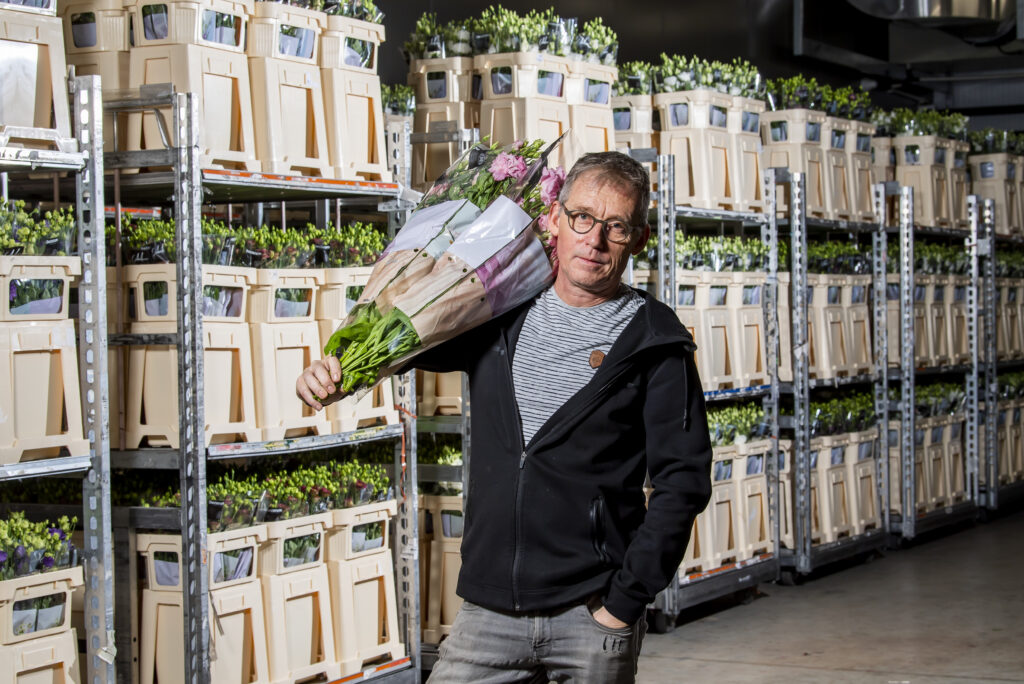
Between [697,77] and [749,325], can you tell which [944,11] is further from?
[749,325]

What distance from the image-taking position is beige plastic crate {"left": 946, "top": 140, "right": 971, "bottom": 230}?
10055 mm

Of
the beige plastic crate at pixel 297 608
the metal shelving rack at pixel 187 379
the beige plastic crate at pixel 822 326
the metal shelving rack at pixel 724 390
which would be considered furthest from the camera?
the beige plastic crate at pixel 822 326

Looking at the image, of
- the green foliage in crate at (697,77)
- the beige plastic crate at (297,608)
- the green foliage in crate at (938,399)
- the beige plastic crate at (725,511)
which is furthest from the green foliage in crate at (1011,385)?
the beige plastic crate at (297,608)

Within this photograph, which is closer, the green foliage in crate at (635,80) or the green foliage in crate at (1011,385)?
the green foliage in crate at (635,80)

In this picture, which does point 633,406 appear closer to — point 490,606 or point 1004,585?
point 490,606

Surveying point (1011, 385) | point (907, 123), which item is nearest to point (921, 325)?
point (907, 123)

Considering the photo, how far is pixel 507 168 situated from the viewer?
3.16 m

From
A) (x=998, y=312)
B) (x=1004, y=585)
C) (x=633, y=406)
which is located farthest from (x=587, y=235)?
(x=998, y=312)

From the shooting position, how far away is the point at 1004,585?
8117 mm

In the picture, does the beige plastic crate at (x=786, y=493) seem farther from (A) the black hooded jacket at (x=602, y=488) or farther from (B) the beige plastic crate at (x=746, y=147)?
A: (A) the black hooded jacket at (x=602, y=488)

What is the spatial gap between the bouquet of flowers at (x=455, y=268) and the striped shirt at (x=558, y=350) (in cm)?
12

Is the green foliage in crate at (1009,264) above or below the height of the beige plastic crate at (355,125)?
below

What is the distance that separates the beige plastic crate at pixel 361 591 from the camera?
5074 mm

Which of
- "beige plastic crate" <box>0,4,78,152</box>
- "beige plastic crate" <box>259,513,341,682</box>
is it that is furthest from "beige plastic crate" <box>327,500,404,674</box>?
"beige plastic crate" <box>0,4,78,152</box>
